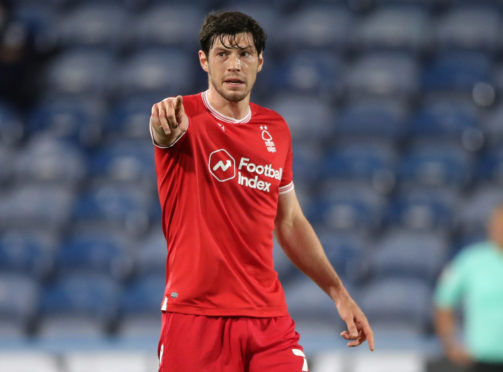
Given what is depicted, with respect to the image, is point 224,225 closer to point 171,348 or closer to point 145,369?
point 171,348

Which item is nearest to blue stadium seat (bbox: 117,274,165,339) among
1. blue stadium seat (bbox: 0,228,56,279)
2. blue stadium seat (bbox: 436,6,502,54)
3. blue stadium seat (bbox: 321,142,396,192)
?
blue stadium seat (bbox: 0,228,56,279)

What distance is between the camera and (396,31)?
1004 centimetres

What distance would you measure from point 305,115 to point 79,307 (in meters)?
3.34

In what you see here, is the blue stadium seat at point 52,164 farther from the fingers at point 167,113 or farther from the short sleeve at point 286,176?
the fingers at point 167,113

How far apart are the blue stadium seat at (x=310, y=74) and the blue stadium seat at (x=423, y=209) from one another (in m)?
1.93

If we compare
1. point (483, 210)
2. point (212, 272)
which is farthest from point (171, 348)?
point (483, 210)

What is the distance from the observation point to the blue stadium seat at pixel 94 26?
1055 centimetres

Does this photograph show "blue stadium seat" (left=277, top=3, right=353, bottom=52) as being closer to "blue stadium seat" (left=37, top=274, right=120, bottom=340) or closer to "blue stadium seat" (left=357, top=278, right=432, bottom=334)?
"blue stadium seat" (left=357, top=278, right=432, bottom=334)

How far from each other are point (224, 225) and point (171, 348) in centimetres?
50

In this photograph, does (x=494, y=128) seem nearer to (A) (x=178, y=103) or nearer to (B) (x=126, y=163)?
(B) (x=126, y=163)

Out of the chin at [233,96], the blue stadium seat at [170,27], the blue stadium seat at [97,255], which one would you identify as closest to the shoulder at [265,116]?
the chin at [233,96]

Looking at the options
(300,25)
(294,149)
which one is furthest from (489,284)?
(300,25)

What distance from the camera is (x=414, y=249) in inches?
298

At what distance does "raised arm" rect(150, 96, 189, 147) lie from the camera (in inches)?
109
